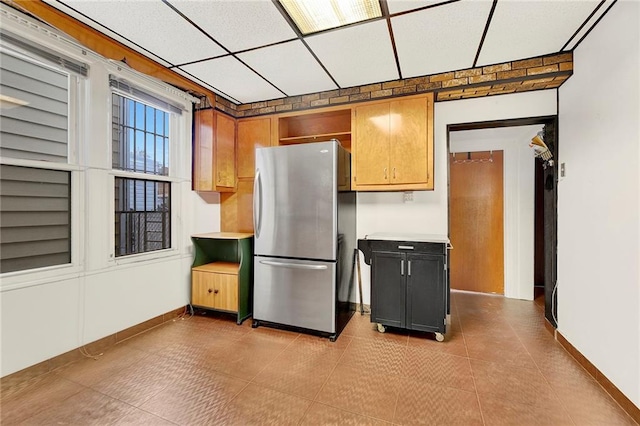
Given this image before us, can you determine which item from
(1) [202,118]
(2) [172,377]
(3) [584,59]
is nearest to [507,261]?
(3) [584,59]

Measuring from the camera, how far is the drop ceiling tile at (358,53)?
2.11m

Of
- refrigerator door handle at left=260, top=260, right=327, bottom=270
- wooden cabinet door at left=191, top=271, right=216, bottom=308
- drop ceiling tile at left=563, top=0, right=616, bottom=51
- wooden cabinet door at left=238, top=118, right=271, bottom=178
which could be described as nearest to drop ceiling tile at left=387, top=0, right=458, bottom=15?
drop ceiling tile at left=563, top=0, right=616, bottom=51

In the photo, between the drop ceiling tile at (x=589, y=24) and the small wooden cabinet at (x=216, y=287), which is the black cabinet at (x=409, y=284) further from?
the drop ceiling tile at (x=589, y=24)

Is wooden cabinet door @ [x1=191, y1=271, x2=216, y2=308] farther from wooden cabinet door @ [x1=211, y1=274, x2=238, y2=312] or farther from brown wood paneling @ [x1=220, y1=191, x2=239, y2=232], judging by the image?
brown wood paneling @ [x1=220, y1=191, x2=239, y2=232]

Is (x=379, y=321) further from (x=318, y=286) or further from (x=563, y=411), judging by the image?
(x=563, y=411)

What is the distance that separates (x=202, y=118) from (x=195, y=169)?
2.01ft

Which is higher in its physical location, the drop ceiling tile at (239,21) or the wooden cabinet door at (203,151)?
the drop ceiling tile at (239,21)

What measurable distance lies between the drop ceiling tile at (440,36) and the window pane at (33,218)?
2834 mm

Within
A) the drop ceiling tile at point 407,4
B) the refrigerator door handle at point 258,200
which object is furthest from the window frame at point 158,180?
the drop ceiling tile at point 407,4

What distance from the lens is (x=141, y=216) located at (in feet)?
9.37

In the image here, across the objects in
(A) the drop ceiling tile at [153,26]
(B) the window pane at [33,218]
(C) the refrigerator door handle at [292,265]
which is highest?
(A) the drop ceiling tile at [153,26]

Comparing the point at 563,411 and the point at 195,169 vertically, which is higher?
the point at 195,169

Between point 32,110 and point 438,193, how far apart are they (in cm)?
361

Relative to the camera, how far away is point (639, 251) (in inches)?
62.8
